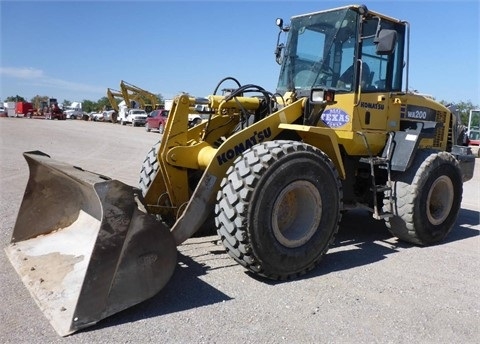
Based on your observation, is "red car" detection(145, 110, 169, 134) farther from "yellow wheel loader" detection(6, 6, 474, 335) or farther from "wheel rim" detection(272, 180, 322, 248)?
"wheel rim" detection(272, 180, 322, 248)

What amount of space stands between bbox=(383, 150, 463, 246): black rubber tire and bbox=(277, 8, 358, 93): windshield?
143 centimetres

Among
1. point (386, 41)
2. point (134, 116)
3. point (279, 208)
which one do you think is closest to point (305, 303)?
point (279, 208)

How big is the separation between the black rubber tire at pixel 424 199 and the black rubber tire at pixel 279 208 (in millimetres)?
1324

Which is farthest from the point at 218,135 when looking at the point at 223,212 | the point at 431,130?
the point at 431,130

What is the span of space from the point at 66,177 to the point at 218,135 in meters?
1.90

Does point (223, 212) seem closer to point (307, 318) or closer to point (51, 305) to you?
point (307, 318)

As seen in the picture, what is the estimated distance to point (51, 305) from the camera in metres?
3.38

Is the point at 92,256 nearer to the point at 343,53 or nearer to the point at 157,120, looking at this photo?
the point at 343,53

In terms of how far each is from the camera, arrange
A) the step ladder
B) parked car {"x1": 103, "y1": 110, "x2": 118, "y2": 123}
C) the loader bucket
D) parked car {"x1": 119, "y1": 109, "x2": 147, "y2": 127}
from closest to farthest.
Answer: the loader bucket < the step ladder < parked car {"x1": 119, "y1": 109, "x2": 147, "y2": 127} < parked car {"x1": 103, "y1": 110, "x2": 118, "y2": 123}

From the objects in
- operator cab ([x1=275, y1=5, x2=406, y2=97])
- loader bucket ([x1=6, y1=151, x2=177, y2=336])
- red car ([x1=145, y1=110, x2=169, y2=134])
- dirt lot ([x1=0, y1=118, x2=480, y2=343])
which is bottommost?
dirt lot ([x1=0, y1=118, x2=480, y2=343])

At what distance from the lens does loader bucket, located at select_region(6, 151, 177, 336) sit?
3248mm

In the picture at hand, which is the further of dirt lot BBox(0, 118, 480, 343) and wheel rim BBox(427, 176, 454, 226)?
wheel rim BBox(427, 176, 454, 226)

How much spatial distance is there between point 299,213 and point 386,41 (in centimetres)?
219

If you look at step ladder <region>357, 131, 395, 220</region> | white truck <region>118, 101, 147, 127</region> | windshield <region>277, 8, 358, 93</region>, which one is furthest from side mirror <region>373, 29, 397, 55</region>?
white truck <region>118, 101, 147, 127</region>
